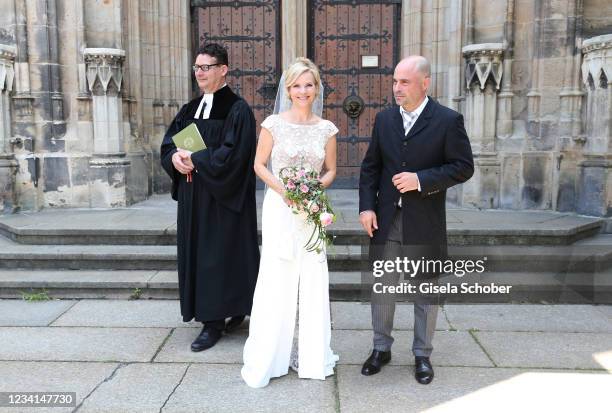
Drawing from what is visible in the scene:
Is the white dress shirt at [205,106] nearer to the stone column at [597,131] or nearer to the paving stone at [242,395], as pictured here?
the paving stone at [242,395]

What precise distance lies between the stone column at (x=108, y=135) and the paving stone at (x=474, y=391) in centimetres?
451

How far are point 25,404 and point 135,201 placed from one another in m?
4.46

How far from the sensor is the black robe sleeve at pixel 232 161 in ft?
12.7

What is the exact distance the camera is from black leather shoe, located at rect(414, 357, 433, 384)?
11.2 ft

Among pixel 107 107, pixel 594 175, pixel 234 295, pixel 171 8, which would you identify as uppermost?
pixel 171 8

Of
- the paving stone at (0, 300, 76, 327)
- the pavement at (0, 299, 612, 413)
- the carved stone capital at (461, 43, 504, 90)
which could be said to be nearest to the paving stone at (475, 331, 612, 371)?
the pavement at (0, 299, 612, 413)

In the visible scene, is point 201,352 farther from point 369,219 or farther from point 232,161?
point 369,219

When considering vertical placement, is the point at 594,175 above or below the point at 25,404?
above

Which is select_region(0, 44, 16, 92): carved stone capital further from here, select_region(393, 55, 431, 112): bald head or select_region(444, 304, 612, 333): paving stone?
select_region(444, 304, 612, 333): paving stone

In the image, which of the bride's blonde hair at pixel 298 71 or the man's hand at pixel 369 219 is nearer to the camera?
the bride's blonde hair at pixel 298 71

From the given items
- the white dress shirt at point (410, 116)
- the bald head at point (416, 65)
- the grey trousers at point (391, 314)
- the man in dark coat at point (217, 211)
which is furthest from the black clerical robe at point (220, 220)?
the bald head at point (416, 65)

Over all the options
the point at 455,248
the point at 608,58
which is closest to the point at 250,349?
the point at 455,248

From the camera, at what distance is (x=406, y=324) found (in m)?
4.46

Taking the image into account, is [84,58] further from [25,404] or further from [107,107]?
[25,404]
